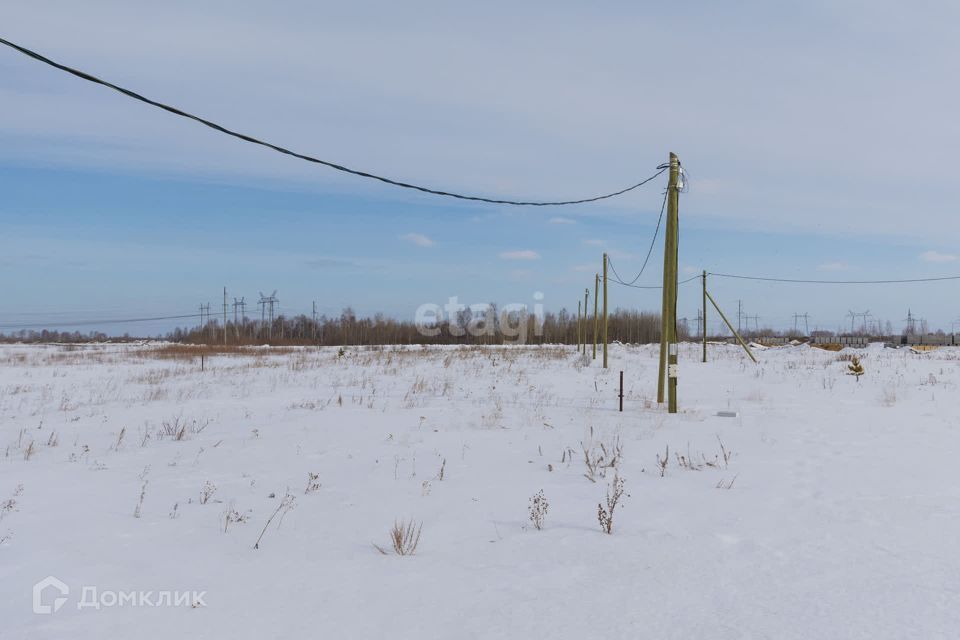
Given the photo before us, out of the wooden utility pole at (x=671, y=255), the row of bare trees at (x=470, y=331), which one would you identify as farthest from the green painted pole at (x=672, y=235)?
the row of bare trees at (x=470, y=331)

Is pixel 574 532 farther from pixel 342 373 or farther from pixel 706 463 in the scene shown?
pixel 342 373

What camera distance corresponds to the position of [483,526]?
13.7ft

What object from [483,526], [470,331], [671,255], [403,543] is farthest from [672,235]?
[470,331]

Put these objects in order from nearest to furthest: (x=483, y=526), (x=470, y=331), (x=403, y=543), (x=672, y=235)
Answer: (x=403, y=543)
(x=483, y=526)
(x=672, y=235)
(x=470, y=331)

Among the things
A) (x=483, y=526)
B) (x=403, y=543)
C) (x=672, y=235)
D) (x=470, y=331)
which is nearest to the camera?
(x=403, y=543)

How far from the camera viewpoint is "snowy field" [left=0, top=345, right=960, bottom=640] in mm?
2732

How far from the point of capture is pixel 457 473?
582cm

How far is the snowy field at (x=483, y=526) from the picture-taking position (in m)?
2.73

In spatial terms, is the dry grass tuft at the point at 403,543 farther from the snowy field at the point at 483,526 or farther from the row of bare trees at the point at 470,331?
the row of bare trees at the point at 470,331

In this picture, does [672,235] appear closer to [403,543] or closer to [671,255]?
[671,255]

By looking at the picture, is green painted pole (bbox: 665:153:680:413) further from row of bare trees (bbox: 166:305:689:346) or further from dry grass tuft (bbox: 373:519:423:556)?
row of bare trees (bbox: 166:305:689:346)

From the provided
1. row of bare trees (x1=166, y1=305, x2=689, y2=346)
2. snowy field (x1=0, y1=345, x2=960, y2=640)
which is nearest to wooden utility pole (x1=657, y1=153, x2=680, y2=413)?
snowy field (x1=0, y1=345, x2=960, y2=640)

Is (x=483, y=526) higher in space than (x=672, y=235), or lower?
lower

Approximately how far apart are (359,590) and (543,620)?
107cm
